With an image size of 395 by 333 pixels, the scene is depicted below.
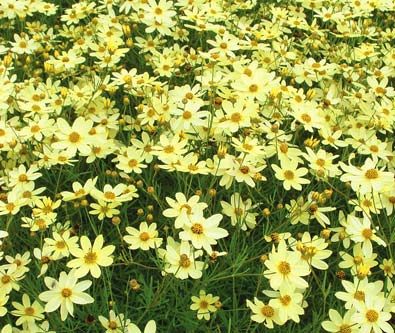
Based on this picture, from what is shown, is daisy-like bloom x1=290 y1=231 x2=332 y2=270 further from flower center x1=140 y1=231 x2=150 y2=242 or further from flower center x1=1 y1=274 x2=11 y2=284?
flower center x1=1 y1=274 x2=11 y2=284

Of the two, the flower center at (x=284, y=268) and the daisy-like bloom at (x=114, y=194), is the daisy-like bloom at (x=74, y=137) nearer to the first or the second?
the daisy-like bloom at (x=114, y=194)

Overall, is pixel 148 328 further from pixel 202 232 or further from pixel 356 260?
pixel 356 260

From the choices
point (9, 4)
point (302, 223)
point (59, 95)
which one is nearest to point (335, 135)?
point (302, 223)

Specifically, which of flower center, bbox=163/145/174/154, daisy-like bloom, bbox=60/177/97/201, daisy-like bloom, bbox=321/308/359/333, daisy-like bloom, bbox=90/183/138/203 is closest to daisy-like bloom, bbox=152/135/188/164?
flower center, bbox=163/145/174/154

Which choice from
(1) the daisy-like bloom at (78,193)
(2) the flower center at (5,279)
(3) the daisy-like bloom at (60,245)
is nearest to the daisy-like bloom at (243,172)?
(1) the daisy-like bloom at (78,193)

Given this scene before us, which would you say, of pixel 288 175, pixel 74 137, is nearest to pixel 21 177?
pixel 74 137

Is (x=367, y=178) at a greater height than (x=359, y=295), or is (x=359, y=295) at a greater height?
(x=367, y=178)

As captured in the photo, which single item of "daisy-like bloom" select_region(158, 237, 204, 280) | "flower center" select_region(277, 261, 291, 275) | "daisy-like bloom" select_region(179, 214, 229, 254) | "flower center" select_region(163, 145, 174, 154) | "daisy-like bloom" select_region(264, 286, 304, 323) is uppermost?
"flower center" select_region(163, 145, 174, 154)
